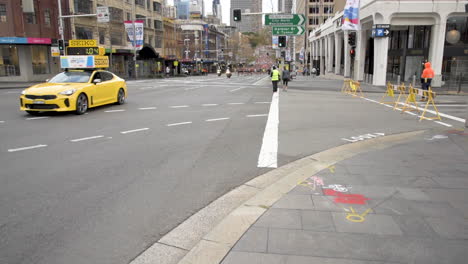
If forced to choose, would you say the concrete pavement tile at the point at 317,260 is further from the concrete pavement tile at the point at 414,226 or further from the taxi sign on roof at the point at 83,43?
the taxi sign on roof at the point at 83,43

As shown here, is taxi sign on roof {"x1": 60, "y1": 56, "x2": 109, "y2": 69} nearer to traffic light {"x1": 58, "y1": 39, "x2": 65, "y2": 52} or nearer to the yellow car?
the yellow car

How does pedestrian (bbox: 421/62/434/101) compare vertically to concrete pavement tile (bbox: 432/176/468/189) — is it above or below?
above

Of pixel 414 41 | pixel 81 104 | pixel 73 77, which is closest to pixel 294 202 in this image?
pixel 81 104

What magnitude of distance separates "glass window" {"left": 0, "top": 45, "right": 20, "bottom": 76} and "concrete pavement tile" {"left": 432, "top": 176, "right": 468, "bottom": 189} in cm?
4060

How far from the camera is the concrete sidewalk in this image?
3.49 metres

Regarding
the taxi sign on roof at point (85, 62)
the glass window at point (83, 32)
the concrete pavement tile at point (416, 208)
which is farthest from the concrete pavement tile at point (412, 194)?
the glass window at point (83, 32)

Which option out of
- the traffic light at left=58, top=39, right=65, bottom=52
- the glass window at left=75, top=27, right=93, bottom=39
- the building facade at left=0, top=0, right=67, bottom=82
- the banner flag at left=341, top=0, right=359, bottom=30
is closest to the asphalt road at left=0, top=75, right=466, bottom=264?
the banner flag at left=341, top=0, right=359, bottom=30

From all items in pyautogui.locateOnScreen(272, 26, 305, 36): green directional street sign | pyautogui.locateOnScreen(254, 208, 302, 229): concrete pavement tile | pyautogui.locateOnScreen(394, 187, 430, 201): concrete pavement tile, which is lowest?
pyautogui.locateOnScreen(394, 187, 430, 201): concrete pavement tile

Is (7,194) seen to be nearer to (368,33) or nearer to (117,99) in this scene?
(117,99)

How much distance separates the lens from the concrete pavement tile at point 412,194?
16.1 ft

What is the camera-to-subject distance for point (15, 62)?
1484 inches

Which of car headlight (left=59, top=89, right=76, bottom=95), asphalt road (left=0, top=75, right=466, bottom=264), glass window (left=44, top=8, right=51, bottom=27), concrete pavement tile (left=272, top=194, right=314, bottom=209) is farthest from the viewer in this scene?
glass window (left=44, top=8, right=51, bottom=27)

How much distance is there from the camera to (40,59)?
130ft

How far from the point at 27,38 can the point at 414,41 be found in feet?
122
